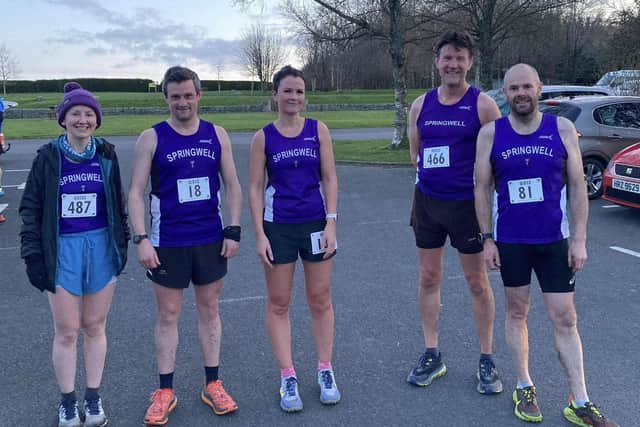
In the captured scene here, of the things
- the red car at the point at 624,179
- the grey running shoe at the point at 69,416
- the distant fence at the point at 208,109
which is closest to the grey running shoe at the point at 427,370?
the grey running shoe at the point at 69,416

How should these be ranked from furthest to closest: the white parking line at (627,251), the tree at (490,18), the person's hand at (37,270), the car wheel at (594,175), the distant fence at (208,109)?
the distant fence at (208,109)
the tree at (490,18)
the car wheel at (594,175)
the white parking line at (627,251)
the person's hand at (37,270)

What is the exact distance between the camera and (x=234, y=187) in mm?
3453

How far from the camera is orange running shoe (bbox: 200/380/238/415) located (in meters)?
3.36

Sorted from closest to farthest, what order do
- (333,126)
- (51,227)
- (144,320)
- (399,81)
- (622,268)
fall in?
1. (51,227)
2. (144,320)
3. (622,268)
4. (399,81)
5. (333,126)

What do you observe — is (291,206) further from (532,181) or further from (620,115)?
(620,115)

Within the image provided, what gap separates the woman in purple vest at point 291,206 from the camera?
133 inches

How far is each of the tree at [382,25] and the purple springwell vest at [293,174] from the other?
13.7 m

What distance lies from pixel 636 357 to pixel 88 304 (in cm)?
358

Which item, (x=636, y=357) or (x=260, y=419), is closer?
(x=260, y=419)

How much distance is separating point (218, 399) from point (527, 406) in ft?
5.82

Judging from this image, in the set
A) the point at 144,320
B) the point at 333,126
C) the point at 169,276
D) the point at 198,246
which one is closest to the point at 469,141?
the point at 198,246

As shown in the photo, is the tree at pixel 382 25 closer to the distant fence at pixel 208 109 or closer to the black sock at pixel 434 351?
the black sock at pixel 434 351

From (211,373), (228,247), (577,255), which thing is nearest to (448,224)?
(577,255)

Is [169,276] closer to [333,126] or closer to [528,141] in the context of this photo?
[528,141]
